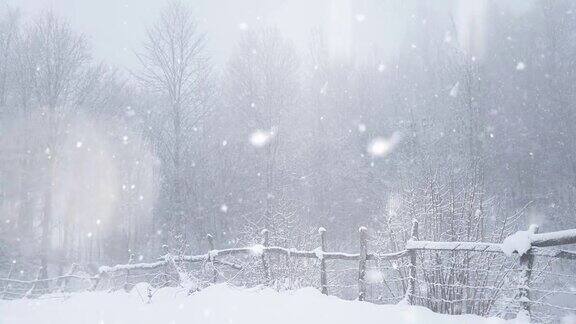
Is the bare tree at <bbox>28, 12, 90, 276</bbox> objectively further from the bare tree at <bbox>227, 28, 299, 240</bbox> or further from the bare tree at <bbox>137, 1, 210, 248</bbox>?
the bare tree at <bbox>227, 28, 299, 240</bbox>

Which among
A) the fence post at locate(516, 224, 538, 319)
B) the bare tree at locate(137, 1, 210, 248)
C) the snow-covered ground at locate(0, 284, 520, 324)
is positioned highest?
the bare tree at locate(137, 1, 210, 248)

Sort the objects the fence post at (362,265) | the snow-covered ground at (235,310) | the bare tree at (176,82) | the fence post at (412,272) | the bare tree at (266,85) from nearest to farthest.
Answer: the snow-covered ground at (235,310) < the fence post at (412,272) < the fence post at (362,265) < the bare tree at (176,82) < the bare tree at (266,85)

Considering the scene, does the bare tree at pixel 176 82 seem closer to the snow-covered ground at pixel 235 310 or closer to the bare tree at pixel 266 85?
the bare tree at pixel 266 85

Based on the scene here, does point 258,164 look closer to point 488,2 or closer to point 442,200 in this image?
point 442,200

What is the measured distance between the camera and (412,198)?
895 centimetres

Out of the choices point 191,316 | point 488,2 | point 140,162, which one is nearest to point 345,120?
point 140,162

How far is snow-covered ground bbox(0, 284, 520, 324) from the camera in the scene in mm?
5254

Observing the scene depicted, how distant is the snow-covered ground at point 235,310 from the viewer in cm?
525

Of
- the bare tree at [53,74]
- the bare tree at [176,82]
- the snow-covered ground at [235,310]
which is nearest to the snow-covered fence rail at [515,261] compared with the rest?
the snow-covered ground at [235,310]

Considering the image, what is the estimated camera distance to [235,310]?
632 centimetres

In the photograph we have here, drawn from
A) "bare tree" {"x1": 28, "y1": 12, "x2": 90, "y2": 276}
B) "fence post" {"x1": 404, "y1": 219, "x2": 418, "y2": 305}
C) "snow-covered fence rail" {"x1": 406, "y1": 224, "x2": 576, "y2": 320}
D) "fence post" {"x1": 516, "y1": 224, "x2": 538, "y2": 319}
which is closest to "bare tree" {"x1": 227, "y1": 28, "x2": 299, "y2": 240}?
"bare tree" {"x1": 28, "y1": 12, "x2": 90, "y2": 276}

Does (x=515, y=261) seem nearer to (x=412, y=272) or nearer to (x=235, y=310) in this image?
(x=412, y=272)

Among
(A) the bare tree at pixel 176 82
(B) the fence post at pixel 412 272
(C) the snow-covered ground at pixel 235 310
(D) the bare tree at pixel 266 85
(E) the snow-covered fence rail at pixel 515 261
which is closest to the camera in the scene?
(E) the snow-covered fence rail at pixel 515 261

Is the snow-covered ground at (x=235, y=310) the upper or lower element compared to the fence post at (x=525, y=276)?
lower
